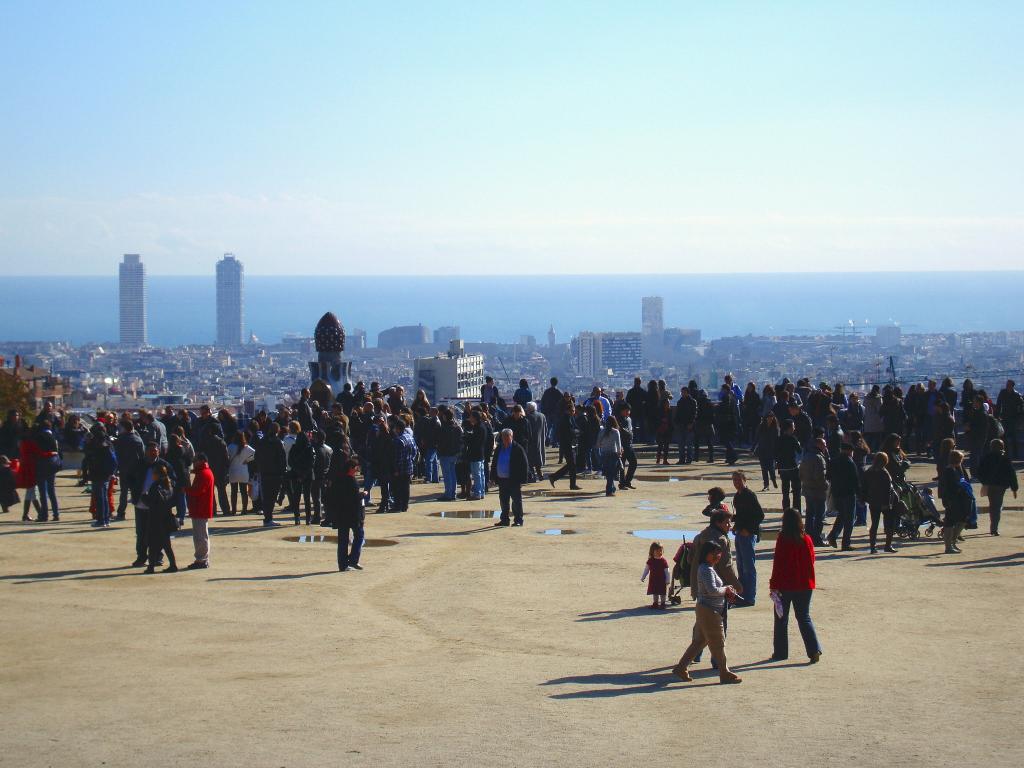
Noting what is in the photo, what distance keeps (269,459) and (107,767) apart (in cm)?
1081

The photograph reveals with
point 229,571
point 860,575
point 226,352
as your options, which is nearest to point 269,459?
point 229,571

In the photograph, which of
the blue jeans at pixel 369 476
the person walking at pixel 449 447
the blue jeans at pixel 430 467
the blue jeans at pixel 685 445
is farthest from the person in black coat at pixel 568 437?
the blue jeans at pixel 685 445

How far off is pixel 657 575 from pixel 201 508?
5489 millimetres

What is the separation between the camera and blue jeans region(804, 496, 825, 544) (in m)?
17.9

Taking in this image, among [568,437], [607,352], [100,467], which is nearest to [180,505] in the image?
[100,467]

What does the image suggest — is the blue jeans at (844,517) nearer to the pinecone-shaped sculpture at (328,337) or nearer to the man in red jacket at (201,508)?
the man in red jacket at (201,508)

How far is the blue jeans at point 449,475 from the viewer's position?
22281 millimetres

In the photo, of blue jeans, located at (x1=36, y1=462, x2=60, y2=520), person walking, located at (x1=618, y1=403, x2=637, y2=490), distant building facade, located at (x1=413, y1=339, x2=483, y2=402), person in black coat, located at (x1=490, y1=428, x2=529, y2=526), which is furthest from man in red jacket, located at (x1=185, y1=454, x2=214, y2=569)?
distant building facade, located at (x1=413, y1=339, x2=483, y2=402)

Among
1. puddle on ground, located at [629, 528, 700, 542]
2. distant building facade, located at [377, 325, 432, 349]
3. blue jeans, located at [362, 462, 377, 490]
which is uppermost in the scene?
distant building facade, located at [377, 325, 432, 349]

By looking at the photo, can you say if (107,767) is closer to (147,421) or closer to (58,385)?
(147,421)

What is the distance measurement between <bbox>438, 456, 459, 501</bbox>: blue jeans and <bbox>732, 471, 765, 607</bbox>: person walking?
27.3 feet

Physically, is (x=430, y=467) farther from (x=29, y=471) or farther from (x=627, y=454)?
(x=29, y=471)

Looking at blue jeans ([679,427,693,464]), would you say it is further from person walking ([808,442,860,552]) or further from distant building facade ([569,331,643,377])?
distant building facade ([569,331,643,377])

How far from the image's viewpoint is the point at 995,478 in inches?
734
